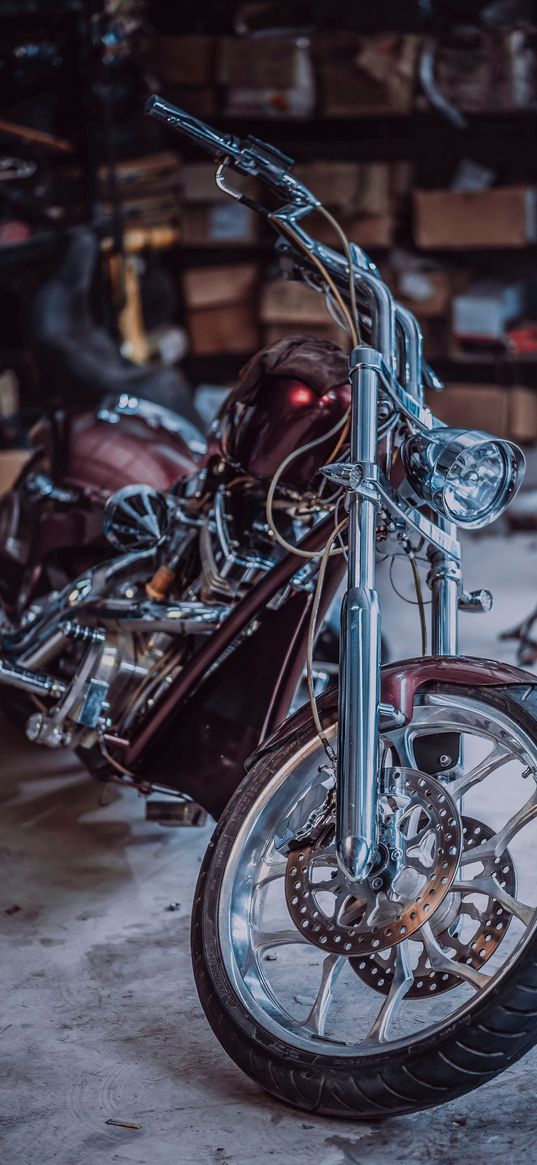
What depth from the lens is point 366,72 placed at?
5.03 m

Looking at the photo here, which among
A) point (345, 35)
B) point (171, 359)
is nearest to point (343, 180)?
point (345, 35)

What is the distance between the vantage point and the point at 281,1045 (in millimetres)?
1600

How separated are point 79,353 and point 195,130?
2672mm

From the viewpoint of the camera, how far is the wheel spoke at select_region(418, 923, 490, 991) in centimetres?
155

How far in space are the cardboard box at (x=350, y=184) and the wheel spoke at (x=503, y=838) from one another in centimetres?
393

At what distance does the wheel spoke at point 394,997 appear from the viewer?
1.58 m

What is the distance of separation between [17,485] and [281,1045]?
5.31ft

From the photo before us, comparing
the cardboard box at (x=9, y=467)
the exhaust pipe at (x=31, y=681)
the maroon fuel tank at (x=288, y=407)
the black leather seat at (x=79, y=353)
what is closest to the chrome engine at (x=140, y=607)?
the exhaust pipe at (x=31, y=681)

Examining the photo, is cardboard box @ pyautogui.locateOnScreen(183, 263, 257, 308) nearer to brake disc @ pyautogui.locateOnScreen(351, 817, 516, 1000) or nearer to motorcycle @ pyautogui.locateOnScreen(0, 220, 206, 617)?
A: motorcycle @ pyautogui.locateOnScreen(0, 220, 206, 617)

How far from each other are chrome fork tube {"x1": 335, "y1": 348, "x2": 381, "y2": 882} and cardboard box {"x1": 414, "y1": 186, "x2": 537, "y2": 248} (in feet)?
12.0

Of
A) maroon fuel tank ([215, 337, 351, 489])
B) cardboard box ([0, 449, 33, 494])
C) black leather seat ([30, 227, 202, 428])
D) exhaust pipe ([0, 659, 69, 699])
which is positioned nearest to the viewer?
maroon fuel tank ([215, 337, 351, 489])

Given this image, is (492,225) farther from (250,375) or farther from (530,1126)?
(530,1126)

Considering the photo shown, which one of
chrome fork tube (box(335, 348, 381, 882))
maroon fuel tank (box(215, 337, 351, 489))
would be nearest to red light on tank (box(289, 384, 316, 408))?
maroon fuel tank (box(215, 337, 351, 489))

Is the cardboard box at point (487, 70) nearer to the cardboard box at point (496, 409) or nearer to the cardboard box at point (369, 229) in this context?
the cardboard box at point (369, 229)
